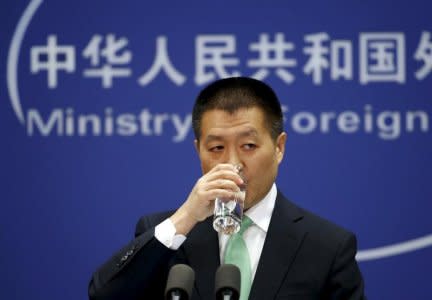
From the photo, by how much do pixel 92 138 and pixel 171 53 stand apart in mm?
479

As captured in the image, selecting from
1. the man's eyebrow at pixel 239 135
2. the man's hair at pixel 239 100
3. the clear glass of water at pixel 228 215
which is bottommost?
the clear glass of water at pixel 228 215

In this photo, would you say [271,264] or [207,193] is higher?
[207,193]

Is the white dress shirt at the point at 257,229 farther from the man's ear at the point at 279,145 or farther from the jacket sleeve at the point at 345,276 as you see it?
the jacket sleeve at the point at 345,276

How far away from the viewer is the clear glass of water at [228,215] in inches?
83.4

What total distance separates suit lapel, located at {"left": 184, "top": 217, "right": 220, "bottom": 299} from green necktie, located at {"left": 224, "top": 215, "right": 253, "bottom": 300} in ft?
0.11

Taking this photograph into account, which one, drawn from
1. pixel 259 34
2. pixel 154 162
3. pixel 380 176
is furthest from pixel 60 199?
pixel 380 176

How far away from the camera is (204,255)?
2514 mm

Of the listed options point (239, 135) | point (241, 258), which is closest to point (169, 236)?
point (241, 258)

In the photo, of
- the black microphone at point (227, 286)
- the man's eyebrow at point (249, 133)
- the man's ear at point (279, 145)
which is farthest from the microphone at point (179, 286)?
the man's ear at point (279, 145)

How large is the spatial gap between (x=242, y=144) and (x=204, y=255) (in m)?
0.33

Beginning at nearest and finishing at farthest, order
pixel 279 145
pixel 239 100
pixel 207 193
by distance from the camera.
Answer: pixel 207 193, pixel 239 100, pixel 279 145

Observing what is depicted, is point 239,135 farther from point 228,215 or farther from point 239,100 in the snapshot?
point 228,215

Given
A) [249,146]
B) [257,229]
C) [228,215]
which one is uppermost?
[249,146]

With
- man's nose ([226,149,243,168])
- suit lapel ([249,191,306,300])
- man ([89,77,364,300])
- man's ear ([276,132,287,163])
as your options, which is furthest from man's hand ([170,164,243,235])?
man's ear ([276,132,287,163])
